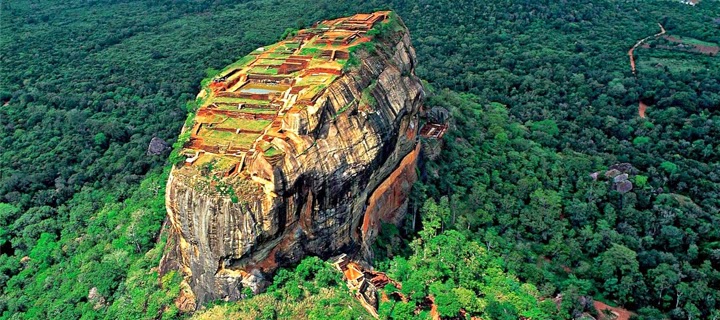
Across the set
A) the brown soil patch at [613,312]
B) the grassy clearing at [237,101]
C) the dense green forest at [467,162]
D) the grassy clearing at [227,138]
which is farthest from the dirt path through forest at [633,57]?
the grassy clearing at [227,138]

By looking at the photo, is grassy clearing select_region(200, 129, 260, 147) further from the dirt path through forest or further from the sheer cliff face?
the dirt path through forest

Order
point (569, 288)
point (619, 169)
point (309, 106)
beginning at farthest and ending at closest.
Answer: point (619, 169), point (569, 288), point (309, 106)

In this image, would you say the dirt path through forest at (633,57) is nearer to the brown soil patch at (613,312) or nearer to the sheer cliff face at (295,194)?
the brown soil patch at (613,312)

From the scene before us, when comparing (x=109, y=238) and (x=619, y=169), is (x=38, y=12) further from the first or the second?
(x=619, y=169)

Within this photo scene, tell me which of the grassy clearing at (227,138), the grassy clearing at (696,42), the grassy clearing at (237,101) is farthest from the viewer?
the grassy clearing at (696,42)

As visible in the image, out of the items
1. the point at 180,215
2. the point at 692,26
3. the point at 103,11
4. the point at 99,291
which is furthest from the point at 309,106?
the point at 103,11

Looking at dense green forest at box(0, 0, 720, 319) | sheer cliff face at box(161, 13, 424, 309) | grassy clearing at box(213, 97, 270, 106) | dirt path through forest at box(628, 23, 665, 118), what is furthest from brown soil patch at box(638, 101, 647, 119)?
grassy clearing at box(213, 97, 270, 106)
